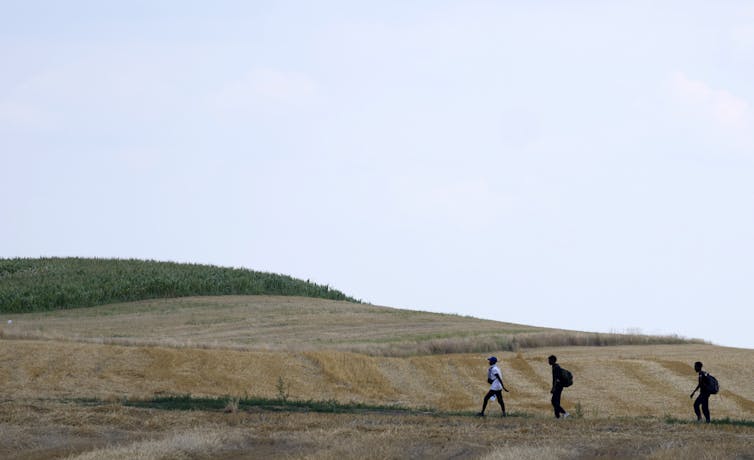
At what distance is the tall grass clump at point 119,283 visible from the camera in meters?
66.3

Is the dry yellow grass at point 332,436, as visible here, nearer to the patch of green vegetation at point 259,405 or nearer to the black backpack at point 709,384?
the black backpack at point 709,384

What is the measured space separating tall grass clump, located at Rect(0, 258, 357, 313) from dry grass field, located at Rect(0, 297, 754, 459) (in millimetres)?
4473

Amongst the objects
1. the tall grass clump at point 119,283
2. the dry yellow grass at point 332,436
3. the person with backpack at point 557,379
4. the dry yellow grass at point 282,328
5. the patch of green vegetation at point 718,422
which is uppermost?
the tall grass clump at point 119,283

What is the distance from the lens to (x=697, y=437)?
929 inches

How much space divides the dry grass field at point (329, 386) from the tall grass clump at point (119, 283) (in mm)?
4473

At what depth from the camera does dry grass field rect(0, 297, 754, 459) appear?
23.2 m

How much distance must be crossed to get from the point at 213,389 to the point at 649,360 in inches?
668

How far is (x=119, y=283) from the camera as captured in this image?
6912cm

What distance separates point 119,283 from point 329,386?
115 feet

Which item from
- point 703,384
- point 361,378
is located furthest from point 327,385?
point 703,384

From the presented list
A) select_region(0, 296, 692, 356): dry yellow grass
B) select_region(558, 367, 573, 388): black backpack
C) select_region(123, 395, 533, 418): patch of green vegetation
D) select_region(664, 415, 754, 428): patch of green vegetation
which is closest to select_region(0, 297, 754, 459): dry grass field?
select_region(0, 296, 692, 356): dry yellow grass

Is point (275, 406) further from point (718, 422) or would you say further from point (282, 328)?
point (282, 328)

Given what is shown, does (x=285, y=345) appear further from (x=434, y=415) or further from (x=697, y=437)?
(x=697, y=437)

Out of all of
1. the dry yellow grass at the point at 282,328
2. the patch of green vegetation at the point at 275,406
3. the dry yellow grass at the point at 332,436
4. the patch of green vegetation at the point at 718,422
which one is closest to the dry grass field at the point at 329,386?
the dry yellow grass at the point at 332,436
